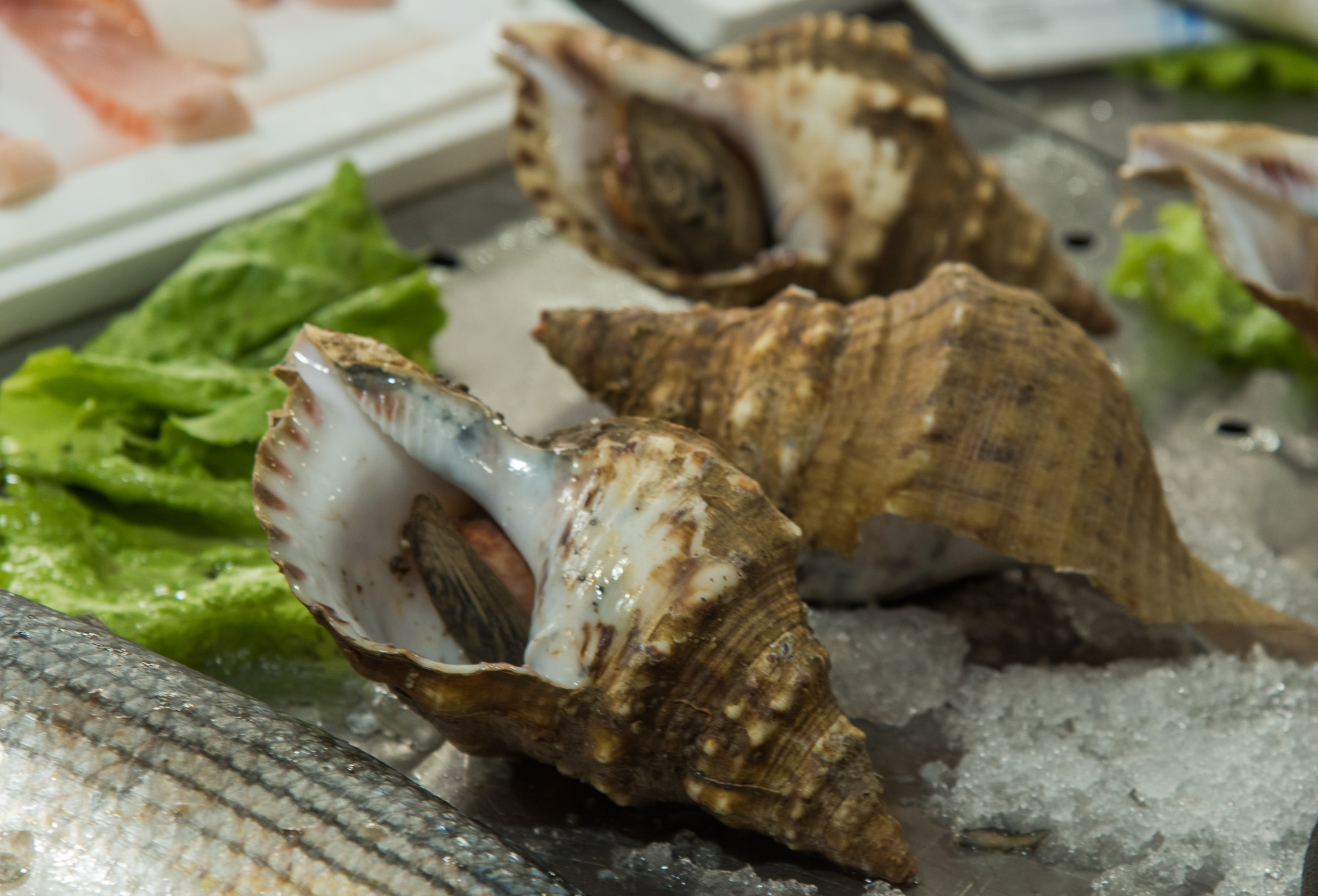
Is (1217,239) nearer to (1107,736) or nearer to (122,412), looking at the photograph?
(1107,736)

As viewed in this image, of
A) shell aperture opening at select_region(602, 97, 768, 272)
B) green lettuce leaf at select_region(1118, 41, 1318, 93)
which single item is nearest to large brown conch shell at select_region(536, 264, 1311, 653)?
shell aperture opening at select_region(602, 97, 768, 272)

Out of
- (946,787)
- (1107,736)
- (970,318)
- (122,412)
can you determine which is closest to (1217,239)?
(970,318)

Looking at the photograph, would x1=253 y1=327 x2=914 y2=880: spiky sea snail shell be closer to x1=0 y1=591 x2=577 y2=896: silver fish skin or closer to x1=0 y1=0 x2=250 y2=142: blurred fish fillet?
x1=0 y1=591 x2=577 y2=896: silver fish skin

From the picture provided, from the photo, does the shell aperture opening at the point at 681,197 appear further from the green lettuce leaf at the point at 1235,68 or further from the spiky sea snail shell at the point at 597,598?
the green lettuce leaf at the point at 1235,68

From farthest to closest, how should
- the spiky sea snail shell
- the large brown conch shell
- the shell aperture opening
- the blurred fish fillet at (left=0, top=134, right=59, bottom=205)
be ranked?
1. the blurred fish fillet at (left=0, top=134, right=59, bottom=205)
2. the shell aperture opening
3. the large brown conch shell
4. the spiky sea snail shell

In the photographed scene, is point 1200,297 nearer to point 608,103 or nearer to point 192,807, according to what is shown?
point 608,103

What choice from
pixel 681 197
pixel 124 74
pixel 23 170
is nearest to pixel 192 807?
pixel 681 197
